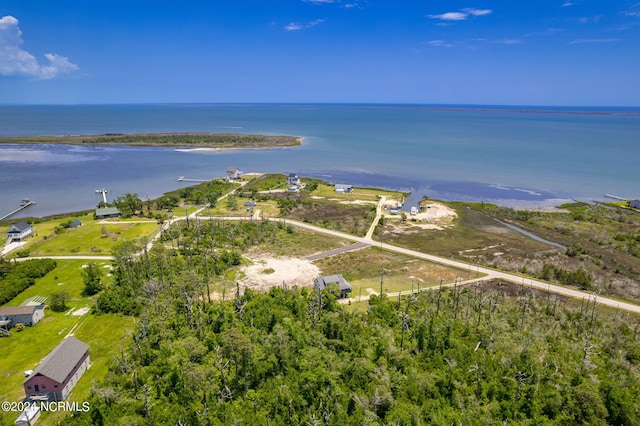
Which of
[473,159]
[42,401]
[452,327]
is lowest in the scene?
[42,401]

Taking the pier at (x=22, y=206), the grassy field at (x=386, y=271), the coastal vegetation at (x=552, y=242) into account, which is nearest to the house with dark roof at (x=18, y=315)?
the grassy field at (x=386, y=271)

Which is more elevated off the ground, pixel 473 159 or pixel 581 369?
pixel 473 159

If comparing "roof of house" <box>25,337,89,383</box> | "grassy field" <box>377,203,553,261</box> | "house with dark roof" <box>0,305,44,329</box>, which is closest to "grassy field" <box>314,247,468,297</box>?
"grassy field" <box>377,203,553,261</box>

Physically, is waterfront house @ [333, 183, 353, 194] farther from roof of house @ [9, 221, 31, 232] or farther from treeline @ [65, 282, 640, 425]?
roof of house @ [9, 221, 31, 232]

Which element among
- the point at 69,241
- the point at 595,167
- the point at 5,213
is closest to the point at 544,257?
the point at 69,241

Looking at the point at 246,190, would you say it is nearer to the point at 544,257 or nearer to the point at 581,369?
the point at 544,257
